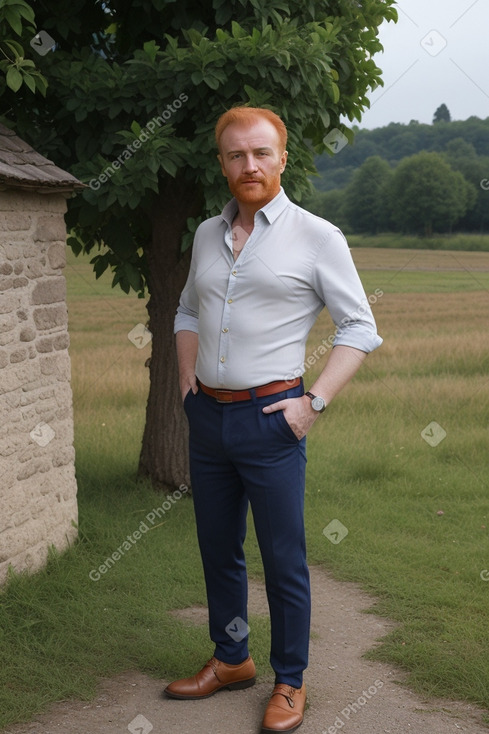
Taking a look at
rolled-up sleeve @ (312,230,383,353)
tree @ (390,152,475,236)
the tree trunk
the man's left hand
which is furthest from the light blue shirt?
tree @ (390,152,475,236)

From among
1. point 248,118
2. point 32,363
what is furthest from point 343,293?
point 32,363

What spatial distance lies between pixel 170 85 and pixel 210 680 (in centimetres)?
393

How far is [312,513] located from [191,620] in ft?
7.69

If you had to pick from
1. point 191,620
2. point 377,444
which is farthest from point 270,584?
point 377,444

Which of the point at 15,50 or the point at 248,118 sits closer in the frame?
the point at 248,118

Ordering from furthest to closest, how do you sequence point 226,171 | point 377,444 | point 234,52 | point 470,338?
point 470,338 → point 377,444 → point 234,52 → point 226,171

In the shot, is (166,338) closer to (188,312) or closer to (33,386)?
(33,386)

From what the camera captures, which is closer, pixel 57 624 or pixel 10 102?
pixel 57 624

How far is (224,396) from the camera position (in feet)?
12.3

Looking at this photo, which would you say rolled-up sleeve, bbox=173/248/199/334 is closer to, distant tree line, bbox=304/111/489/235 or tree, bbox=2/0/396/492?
tree, bbox=2/0/396/492

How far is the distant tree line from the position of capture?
18.6 m

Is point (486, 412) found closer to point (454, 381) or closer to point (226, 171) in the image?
point (454, 381)

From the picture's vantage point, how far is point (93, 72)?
21.2ft

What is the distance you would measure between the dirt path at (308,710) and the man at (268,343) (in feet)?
0.98
